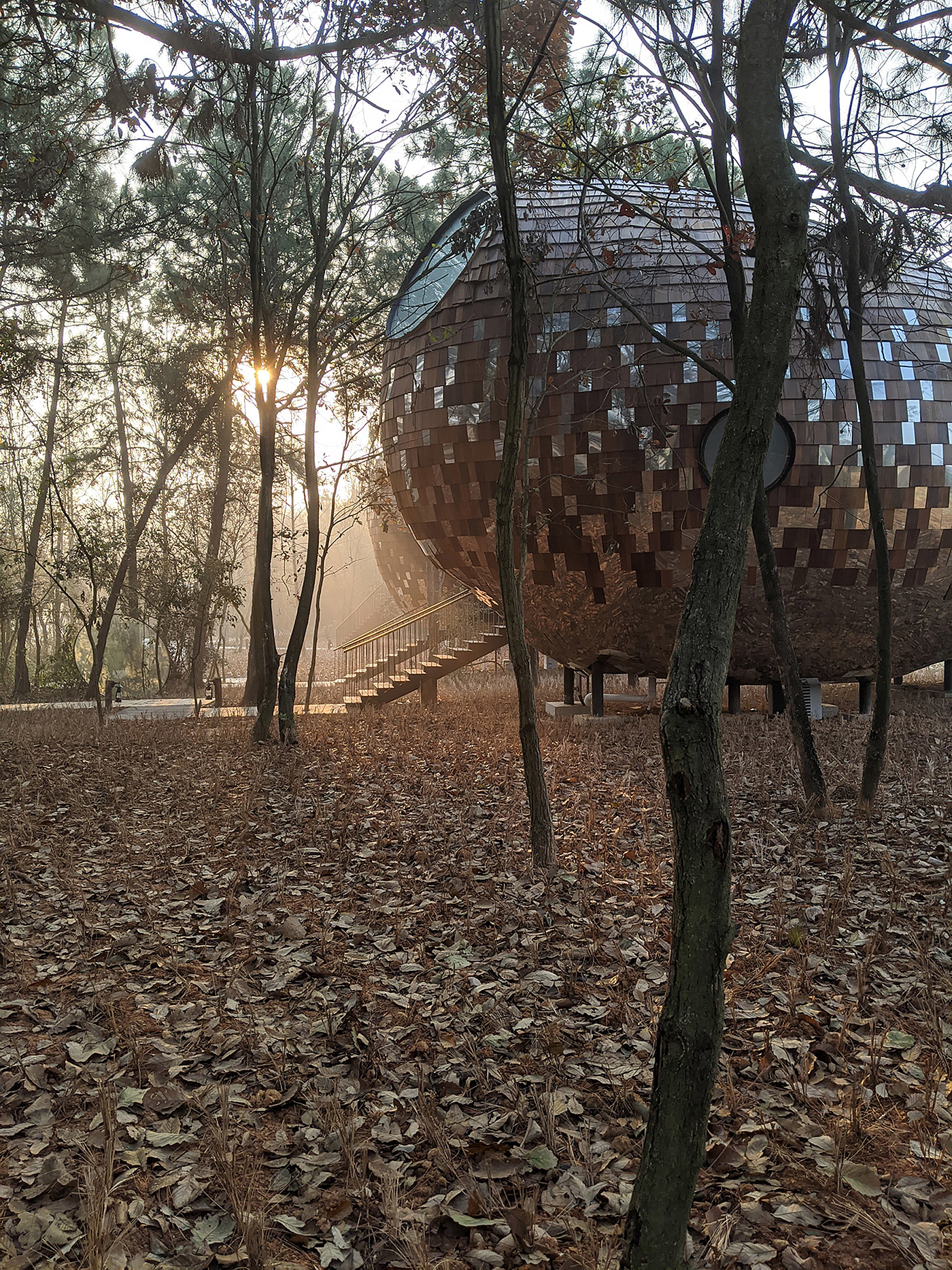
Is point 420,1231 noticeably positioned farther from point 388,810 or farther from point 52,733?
point 52,733

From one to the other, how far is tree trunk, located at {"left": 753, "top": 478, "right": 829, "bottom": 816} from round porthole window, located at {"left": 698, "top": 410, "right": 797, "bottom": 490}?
128 inches

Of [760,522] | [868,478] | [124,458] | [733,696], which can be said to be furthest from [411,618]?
[124,458]

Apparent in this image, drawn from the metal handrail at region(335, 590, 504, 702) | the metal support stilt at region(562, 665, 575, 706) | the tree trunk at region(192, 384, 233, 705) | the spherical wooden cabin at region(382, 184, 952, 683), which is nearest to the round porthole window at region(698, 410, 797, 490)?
the spherical wooden cabin at region(382, 184, 952, 683)

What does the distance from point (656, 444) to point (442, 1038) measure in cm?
817

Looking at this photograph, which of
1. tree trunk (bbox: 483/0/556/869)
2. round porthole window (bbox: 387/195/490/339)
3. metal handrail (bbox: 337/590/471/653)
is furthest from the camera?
metal handrail (bbox: 337/590/471/653)

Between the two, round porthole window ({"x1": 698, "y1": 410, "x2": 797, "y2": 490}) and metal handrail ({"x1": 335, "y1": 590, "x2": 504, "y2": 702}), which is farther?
metal handrail ({"x1": 335, "y1": 590, "x2": 504, "y2": 702})

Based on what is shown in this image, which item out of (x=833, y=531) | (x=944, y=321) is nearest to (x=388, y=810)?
(x=833, y=531)

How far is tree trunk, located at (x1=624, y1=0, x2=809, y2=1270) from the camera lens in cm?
210

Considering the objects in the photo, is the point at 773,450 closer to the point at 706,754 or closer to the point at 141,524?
the point at 706,754

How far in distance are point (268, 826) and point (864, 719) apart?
8916mm

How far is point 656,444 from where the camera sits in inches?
408

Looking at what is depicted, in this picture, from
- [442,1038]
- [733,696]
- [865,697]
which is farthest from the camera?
[865,697]

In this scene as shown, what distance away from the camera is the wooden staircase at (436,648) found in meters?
14.7

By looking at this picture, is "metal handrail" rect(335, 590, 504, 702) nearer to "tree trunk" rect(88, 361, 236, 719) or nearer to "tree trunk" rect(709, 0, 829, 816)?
"tree trunk" rect(88, 361, 236, 719)
